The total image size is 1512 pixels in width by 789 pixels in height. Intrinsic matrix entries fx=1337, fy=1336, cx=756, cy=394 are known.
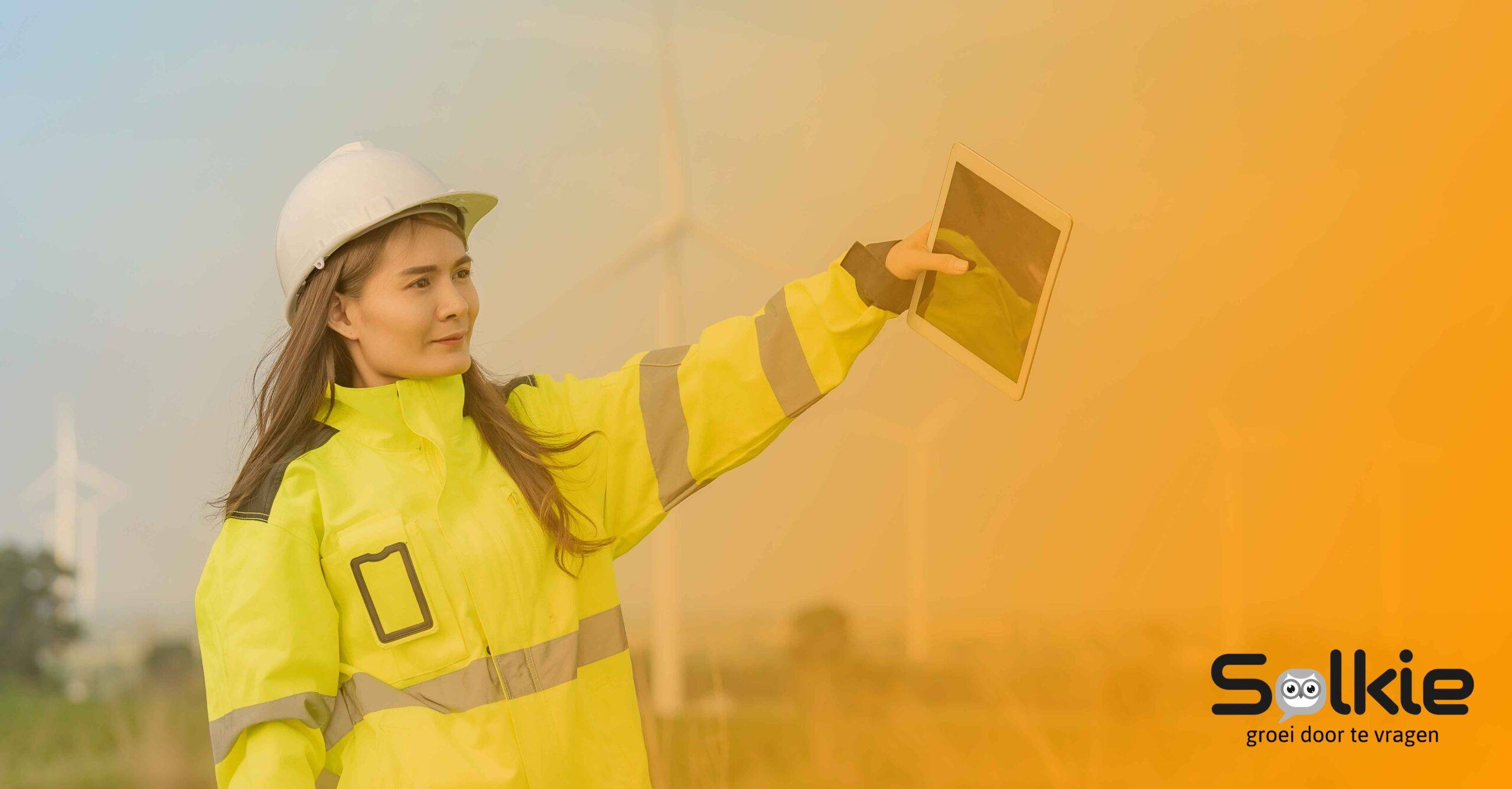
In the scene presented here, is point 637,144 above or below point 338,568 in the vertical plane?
above

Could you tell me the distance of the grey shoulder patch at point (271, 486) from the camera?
1.40m

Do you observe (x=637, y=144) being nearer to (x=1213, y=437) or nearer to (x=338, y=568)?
(x=1213, y=437)

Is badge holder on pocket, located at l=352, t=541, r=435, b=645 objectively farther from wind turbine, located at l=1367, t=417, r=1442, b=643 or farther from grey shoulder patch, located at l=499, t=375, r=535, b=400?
wind turbine, located at l=1367, t=417, r=1442, b=643

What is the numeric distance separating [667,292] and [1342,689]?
192 cm

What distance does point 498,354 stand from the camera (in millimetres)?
3336

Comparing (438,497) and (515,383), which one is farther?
(515,383)

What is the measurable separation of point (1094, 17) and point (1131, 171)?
0.41 m

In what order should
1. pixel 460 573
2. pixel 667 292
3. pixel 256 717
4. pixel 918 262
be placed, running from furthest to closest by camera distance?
pixel 667 292
pixel 918 262
pixel 460 573
pixel 256 717

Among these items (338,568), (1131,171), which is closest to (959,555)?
(1131,171)

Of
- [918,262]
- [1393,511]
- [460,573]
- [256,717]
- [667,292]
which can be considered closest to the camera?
[256,717]

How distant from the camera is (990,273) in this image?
1604 mm

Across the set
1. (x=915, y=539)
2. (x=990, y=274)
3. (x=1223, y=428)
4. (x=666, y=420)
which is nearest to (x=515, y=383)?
(x=666, y=420)

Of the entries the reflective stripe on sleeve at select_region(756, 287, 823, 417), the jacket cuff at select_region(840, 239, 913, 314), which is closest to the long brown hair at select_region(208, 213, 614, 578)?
the reflective stripe on sleeve at select_region(756, 287, 823, 417)

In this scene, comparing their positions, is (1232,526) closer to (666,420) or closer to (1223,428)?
(1223,428)
